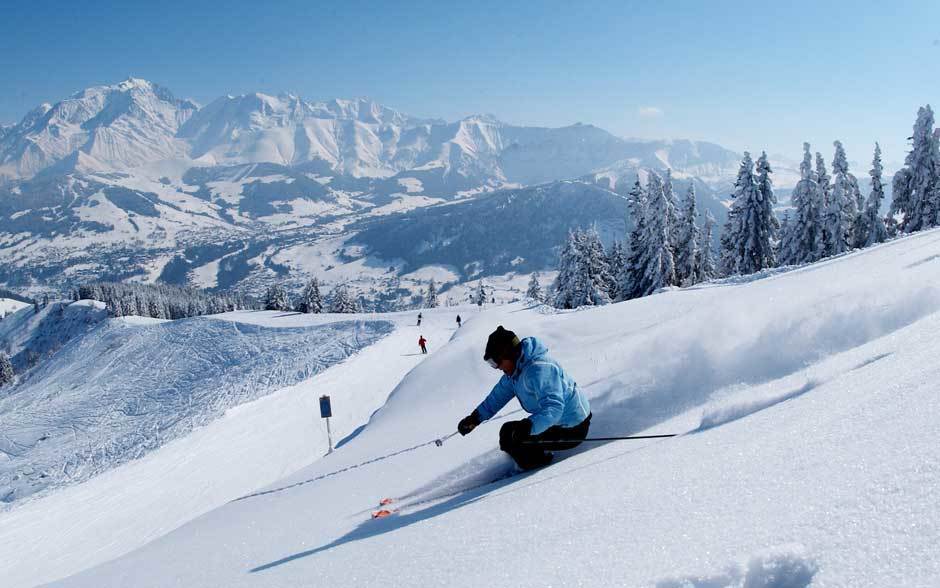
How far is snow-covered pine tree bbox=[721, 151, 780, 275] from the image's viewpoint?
36625mm

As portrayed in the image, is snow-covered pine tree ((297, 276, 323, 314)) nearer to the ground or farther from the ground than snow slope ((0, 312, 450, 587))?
farther from the ground

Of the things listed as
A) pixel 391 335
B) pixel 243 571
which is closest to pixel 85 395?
pixel 391 335

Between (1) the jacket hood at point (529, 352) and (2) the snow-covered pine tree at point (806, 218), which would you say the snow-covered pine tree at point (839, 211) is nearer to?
(2) the snow-covered pine tree at point (806, 218)

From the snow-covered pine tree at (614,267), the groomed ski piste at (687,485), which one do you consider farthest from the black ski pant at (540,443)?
the snow-covered pine tree at (614,267)

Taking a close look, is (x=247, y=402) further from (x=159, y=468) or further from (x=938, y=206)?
(x=938, y=206)

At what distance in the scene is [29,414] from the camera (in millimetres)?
37094

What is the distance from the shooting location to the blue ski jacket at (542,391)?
4125 mm

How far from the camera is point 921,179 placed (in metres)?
32.6

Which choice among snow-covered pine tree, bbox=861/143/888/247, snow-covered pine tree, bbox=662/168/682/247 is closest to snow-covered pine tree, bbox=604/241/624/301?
snow-covered pine tree, bbox=662/168/682/247

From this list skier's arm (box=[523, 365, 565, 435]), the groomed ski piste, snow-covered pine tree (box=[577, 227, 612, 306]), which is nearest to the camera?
the groomed ski piste

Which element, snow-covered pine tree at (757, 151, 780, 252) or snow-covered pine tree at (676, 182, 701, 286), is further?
snow-covered pine tree at (676, 182, 701, 286)

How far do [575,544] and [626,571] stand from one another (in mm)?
469

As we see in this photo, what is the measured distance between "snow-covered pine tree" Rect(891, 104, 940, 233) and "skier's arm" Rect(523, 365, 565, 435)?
39.7 meters

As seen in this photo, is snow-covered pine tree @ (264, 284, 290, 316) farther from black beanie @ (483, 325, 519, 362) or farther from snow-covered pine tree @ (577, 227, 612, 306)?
black beanie @ (483, 325, 519, 362)
